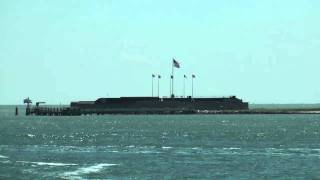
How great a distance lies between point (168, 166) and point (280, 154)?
16.8m

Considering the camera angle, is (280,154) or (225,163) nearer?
(225,163)

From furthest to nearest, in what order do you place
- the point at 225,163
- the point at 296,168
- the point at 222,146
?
the point at 222,146 < the point at 225,163 < the point at 296,168

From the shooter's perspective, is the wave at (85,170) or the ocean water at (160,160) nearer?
the wave at (85,170)

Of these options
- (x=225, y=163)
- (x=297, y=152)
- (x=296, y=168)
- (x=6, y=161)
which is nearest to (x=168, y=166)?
(x=225, y=163)

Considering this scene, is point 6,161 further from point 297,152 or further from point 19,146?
point 297,152

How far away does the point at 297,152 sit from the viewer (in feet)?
269

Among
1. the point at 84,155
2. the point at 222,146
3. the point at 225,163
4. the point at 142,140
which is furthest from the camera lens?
the point at 142,140

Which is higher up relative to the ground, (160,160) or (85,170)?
(160,160)

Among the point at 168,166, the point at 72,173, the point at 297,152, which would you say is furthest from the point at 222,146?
the point at 72,173

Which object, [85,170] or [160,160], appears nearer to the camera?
[85,170]

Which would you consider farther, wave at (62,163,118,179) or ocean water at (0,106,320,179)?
ocean water at (0,106,320,179)

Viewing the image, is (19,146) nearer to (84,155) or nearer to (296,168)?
(84,155)

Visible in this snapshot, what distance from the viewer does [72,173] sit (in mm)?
60781

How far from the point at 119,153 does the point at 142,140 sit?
25.5 meters
